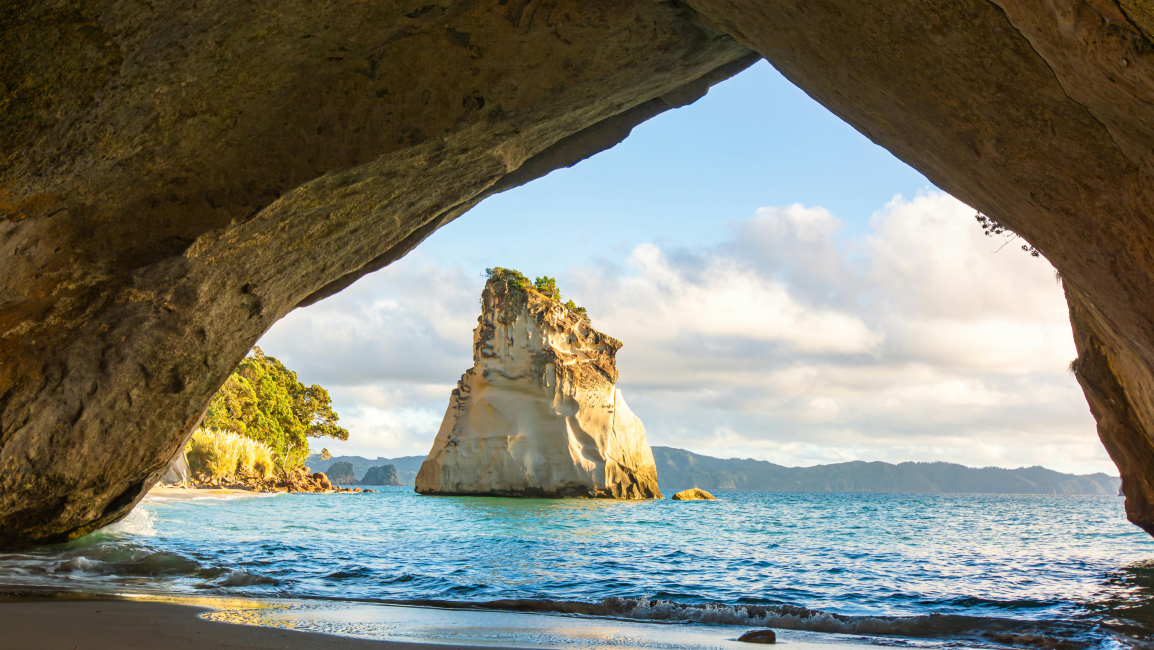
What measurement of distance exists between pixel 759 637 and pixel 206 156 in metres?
6.31

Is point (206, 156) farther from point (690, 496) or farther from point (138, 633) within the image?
point (690, 496)

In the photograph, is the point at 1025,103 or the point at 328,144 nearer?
the point at 1025,103

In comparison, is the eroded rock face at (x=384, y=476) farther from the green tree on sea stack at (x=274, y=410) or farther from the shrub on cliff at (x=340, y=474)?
the green tree on sea stack at (x=274, y=410)

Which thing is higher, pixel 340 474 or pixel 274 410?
pixel 274 410

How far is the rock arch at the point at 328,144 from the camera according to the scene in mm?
3801

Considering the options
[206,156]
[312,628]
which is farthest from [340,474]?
[312,628]

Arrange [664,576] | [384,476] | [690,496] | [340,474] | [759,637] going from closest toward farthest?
[759,637], [664,576], [690,496], [384,476], [340,474]

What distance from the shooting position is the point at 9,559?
6.93 meters

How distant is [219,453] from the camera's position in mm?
37250

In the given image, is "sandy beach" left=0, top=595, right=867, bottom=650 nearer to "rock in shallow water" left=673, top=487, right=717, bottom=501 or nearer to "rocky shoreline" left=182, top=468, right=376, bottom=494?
"rocky shoreline" left=182, top=468, right=376, bottom=494

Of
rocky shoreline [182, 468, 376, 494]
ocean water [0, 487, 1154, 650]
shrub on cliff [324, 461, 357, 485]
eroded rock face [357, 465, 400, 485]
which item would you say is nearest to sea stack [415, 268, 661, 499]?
rocky shoreline [182, 468, 376, 494]

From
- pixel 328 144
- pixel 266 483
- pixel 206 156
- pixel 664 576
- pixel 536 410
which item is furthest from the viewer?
pixel 266 483

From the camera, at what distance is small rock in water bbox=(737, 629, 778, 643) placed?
4.80 m

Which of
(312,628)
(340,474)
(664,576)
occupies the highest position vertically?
(312,628)
